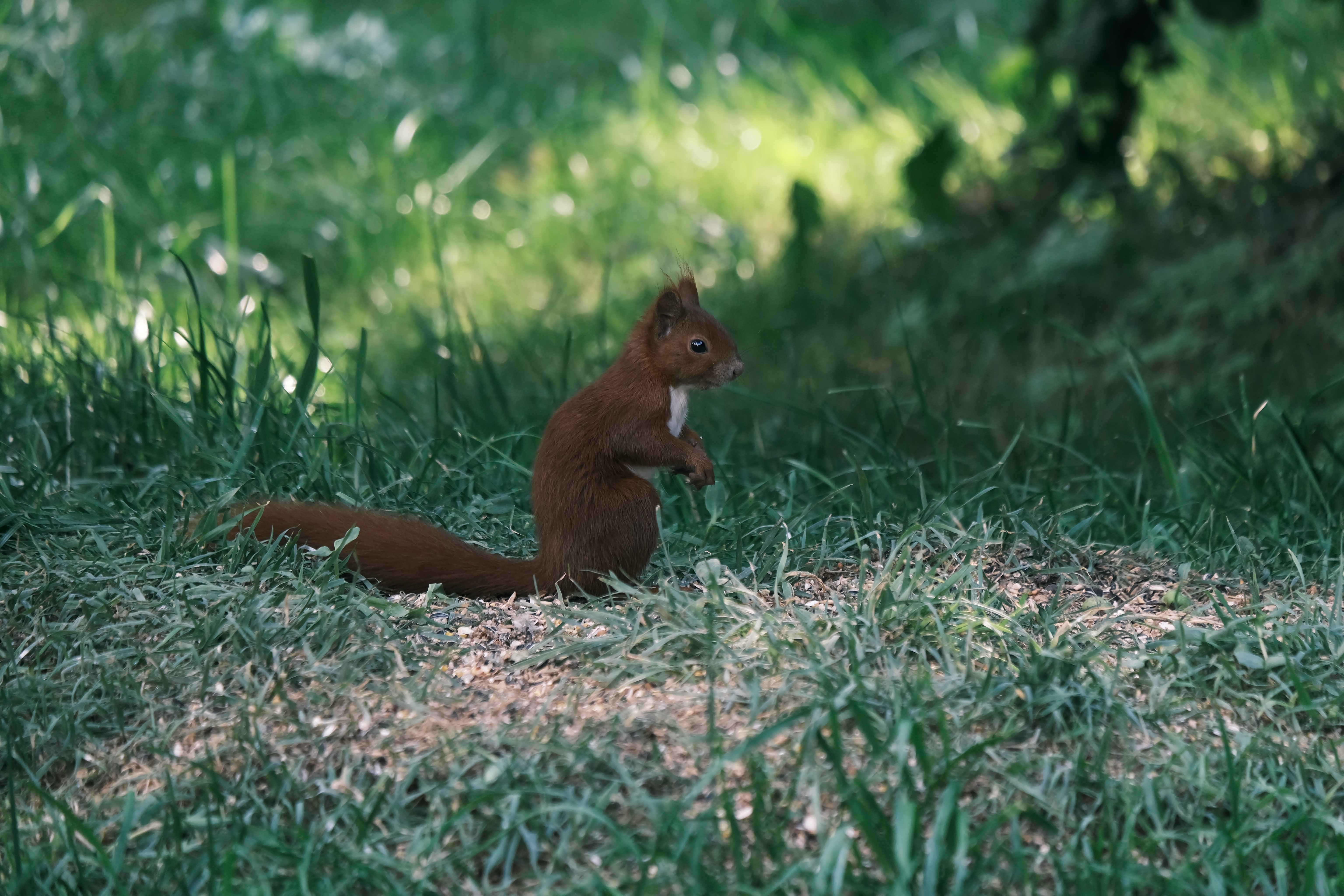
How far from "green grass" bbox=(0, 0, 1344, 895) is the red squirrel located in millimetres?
77

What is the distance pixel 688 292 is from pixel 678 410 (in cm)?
27

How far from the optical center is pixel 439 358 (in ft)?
13.8

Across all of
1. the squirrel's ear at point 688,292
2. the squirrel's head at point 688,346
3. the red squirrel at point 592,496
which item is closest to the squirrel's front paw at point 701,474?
the red squirrel at point 592,496

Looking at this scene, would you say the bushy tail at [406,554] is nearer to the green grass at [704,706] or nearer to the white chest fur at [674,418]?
the green grass at [704,706]

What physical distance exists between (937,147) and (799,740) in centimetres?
398

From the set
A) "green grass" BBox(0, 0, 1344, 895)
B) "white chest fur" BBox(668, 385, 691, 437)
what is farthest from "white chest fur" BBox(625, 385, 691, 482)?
"green grass" BBox(0, 0, 1344, 895)

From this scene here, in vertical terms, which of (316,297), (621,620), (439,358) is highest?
(316,297)

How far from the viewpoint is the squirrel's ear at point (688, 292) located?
3018 millimetres

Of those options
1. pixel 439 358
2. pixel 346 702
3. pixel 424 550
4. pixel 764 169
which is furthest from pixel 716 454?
pixel 764 169

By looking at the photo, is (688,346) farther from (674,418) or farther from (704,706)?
(704,706)

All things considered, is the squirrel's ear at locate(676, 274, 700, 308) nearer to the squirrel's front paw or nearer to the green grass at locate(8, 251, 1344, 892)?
the squirrel's front paw

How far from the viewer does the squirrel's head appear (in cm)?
291

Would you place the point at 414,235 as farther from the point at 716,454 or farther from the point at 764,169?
the point at 716,454

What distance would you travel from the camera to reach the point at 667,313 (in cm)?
293
